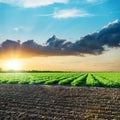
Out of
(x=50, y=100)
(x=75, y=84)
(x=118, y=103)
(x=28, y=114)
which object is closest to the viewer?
(x=28, y=114)

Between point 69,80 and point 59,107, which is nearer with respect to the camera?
point 59,107

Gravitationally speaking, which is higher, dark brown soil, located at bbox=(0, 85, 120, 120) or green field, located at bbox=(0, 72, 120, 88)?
green field, located at bbox=(0, 72, 120, 88)

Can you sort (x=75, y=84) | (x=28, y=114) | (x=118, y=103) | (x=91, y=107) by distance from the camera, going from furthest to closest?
(x=75, y=84) < (x=118, y=103) < (x=91, y=107) < (x=28, y=114)

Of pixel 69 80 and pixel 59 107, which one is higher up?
pixel 69 80

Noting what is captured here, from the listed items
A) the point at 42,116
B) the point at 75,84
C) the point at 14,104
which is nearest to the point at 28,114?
the point at 42,116

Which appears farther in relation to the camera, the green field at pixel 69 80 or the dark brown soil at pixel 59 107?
the green field at pixel 69 80

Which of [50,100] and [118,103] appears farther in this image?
[50,100]

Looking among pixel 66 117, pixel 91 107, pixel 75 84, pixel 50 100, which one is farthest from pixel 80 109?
pixel 75 84

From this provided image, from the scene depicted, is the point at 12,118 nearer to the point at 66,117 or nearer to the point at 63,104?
the point at 66,117

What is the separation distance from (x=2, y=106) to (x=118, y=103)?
6.91 metres

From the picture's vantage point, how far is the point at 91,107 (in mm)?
19391

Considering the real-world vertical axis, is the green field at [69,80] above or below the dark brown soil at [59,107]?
above

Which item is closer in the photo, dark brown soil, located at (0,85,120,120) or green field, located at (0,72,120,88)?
dark brown soil, located at (0,85,120,120)

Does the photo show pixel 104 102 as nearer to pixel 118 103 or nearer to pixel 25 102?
pixel 118 103
